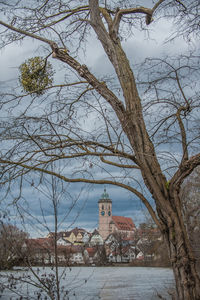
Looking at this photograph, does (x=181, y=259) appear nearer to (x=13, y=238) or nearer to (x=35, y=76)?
(x=13, y=238)

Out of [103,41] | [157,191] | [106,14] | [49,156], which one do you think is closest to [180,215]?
[157,191]

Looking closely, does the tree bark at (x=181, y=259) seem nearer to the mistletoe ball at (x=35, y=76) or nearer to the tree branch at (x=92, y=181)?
the tree branch at (x=92, y=181)

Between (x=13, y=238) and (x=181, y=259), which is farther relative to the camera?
(x=13, y=238)

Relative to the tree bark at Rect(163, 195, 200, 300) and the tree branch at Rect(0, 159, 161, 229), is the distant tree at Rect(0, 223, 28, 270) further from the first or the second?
the tree bark at Rect(163, 195, 200, 300)

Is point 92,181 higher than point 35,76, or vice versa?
point 35,76

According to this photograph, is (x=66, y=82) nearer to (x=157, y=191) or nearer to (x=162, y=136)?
(x=162, y=136)

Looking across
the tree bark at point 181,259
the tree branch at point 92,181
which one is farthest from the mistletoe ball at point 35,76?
the tree bark at point 181,259

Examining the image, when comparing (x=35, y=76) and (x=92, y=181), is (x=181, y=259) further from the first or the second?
(x=35, y=76)

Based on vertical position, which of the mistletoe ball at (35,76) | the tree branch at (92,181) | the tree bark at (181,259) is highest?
the mistletoe ball at (35,76)

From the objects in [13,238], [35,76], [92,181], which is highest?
[35,76]

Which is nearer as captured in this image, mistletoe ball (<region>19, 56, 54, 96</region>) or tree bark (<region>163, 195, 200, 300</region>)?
tree bark (<region>163, 195, 200, 300</region>)

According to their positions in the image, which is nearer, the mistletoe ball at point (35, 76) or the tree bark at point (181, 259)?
the tree bark at point (181, 259)

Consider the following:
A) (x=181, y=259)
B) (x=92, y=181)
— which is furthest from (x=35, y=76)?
(x=181, y=259)

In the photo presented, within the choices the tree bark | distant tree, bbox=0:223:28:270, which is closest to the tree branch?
the tree bark
